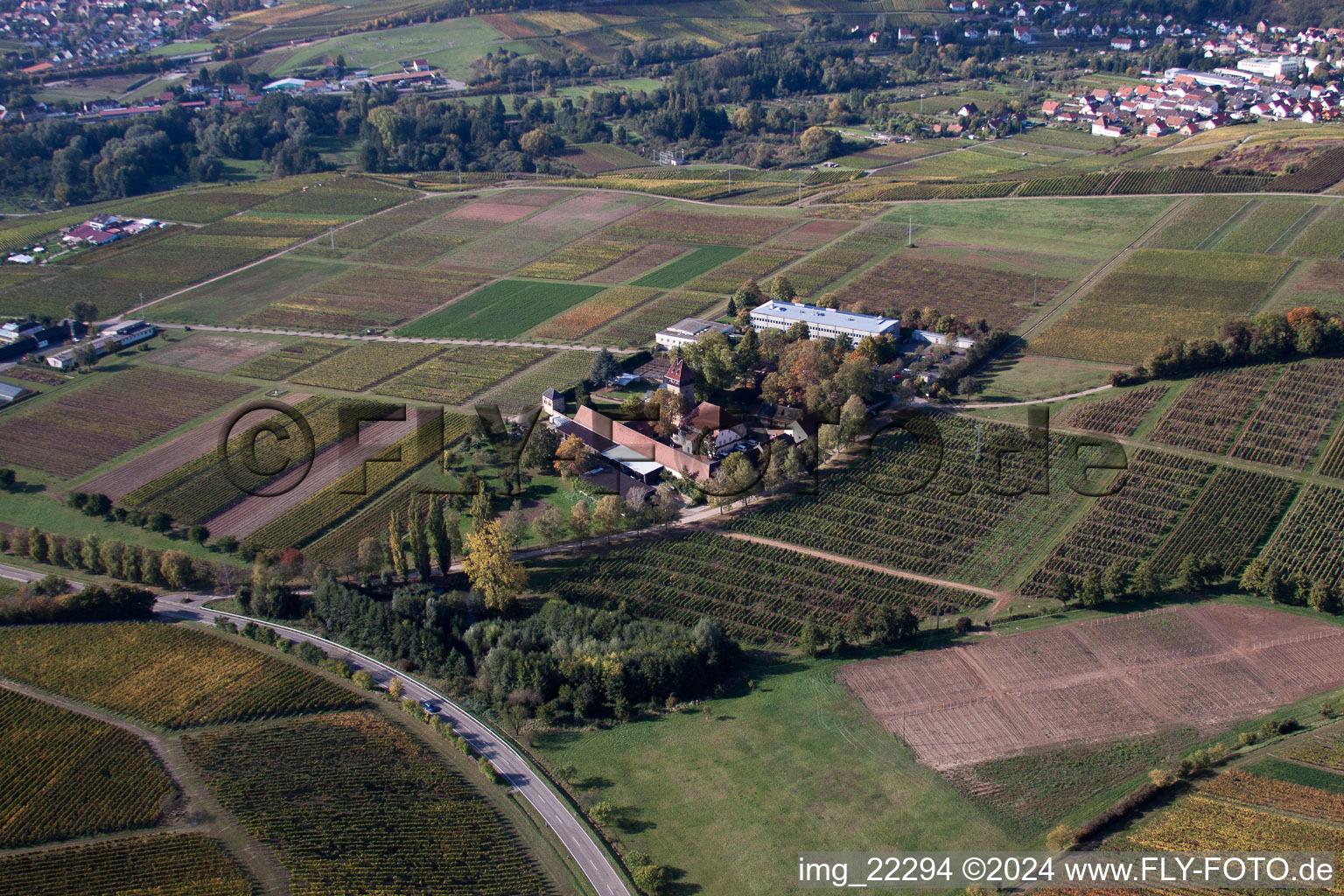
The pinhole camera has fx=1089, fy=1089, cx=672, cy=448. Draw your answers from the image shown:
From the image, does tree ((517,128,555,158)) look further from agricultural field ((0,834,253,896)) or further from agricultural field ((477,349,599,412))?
agricultural field ((0,834,253,896))

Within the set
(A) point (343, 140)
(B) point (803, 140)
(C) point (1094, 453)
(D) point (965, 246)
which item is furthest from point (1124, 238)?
(A) point (343, 140)

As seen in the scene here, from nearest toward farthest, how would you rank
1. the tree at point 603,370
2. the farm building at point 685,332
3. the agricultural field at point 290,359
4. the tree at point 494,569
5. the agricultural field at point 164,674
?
the agricultural field at point 164,674 → the tree at point 494,569 → the tree at point 603,370 → the farm building at point 685,332 → the agricultural field at point 290,359

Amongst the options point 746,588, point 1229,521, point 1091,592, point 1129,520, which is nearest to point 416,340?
point 746,588

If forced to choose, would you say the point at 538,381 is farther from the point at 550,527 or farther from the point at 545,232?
the point at 545,232

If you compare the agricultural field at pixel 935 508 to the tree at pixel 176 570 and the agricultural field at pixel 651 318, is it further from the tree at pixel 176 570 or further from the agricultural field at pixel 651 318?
the tree at pixel 176 570

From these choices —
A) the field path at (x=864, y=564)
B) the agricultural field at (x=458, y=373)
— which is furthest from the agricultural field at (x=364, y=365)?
the field path at (x=864, y=564)

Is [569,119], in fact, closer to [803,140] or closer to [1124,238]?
[803,140]
